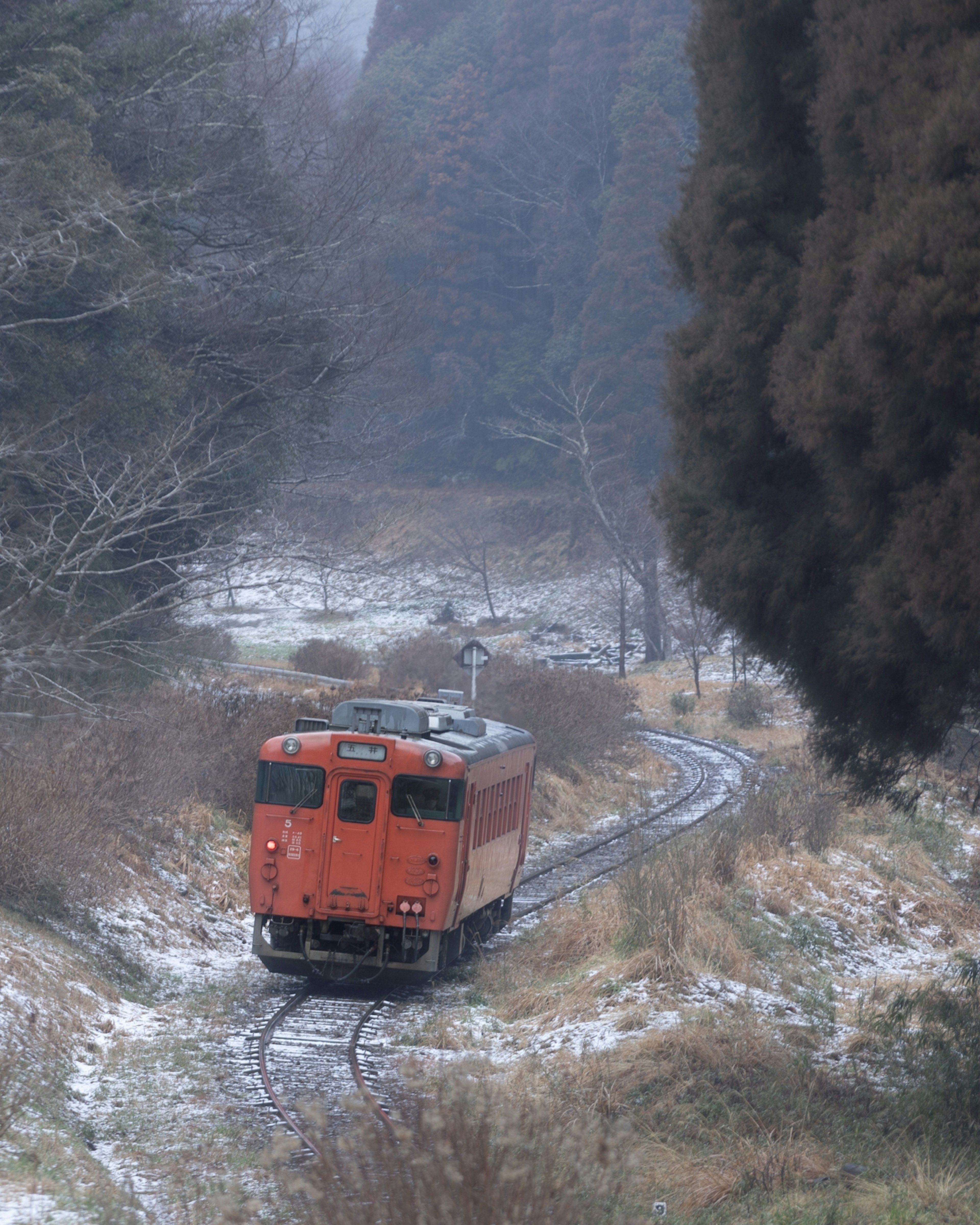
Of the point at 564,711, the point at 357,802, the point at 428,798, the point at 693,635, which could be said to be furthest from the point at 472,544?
the point at 428,798

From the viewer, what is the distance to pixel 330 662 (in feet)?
122

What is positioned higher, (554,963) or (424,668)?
(554,963)

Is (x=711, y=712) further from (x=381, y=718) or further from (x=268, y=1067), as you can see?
(x=268, y=1067)

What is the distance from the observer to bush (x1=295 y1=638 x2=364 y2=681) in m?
36.5

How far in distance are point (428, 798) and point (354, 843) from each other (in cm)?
80

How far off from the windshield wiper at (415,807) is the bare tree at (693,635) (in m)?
19.1

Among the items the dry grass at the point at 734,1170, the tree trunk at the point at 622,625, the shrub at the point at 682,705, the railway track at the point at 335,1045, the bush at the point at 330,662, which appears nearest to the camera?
the dry grass at the point at 734,1170

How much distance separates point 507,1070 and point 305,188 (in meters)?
23.2

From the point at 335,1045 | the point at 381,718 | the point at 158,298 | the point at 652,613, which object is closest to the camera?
the point at 335,1045

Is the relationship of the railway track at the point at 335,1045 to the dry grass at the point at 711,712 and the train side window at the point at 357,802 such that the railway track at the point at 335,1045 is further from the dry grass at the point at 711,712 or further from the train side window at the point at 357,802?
the dry grass at the point at 711,712

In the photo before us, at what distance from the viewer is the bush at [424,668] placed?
35250 millimetres

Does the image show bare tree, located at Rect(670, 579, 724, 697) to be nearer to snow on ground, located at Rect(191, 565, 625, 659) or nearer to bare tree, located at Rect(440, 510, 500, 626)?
snow on ground, located at Rect(191, 565, 625, 659)

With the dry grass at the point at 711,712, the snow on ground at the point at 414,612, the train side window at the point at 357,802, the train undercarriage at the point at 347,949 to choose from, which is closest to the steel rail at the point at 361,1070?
the train undercarriage at the point at 347,949

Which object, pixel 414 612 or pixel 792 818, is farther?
pixel 414 612
